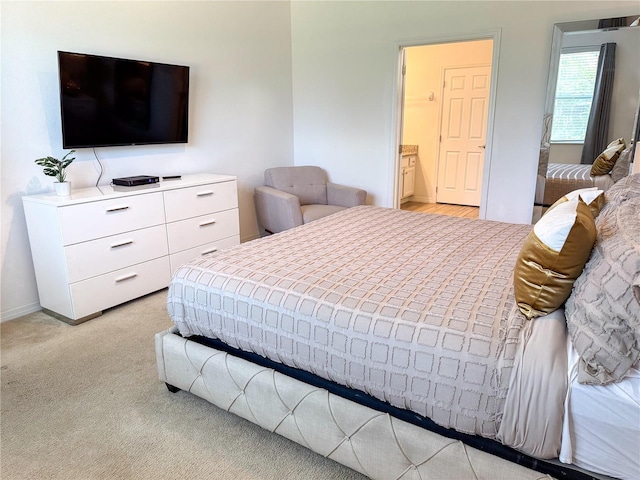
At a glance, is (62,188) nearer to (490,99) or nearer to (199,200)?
(199,200)

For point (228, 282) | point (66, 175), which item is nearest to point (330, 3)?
point (66, 175)

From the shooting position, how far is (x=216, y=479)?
66.1 inches

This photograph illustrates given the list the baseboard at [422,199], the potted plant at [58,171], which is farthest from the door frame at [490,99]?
the potted plant at [58,171]

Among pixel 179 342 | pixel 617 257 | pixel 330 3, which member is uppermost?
pixel 330 3

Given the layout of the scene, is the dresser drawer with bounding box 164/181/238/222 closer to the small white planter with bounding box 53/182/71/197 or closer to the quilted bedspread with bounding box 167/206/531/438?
the small white planter with bounding box 53/182/71/197

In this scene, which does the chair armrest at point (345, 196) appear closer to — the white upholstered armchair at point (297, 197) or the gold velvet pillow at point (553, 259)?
the white upholstered armchair at point (297, 197)

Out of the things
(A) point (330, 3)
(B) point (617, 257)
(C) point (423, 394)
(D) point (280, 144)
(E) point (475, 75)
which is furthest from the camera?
(E) point (475, 75)

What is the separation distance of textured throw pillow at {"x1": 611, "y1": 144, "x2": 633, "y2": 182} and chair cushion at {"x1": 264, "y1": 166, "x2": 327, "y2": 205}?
109 inches

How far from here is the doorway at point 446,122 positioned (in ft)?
20.0

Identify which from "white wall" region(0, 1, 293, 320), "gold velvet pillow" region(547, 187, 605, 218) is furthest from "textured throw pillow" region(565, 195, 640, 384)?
"white wall" region(0, 1, 293, 320)

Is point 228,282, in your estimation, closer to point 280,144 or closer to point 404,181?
point 280,144

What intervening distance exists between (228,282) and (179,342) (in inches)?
16.5

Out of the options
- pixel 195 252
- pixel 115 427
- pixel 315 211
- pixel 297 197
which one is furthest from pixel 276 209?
pixel 115 427

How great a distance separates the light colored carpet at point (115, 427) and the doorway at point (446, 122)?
4746 millimetres
